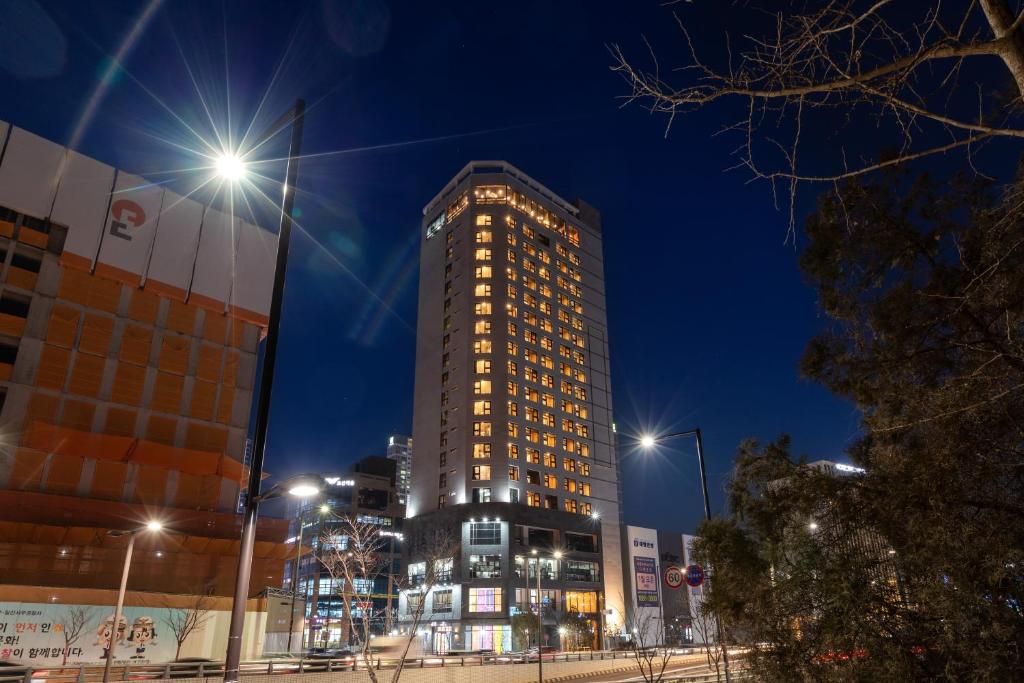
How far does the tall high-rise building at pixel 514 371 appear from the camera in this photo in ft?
304

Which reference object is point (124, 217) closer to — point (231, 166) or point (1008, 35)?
point (231, 166)

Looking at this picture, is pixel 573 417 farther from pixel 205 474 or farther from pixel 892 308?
pixel 892 308

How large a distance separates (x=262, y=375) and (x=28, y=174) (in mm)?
57361

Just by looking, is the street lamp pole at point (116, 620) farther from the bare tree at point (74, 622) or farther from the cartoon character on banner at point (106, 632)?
the bare tree at point (74, 622)

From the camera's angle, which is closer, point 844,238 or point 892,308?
point 892,308

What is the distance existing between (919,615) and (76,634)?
A: 4593cm

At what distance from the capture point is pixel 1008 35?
447cm

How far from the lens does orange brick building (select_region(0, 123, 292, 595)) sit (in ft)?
145

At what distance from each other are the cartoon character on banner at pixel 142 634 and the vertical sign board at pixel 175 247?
92.0ft

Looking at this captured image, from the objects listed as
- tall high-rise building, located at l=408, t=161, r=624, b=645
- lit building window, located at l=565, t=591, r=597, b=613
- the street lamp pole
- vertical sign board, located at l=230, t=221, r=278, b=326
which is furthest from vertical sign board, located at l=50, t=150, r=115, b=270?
lit building window, located at l=565, t=591, r=597, b=613

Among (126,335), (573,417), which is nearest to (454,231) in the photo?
(573,417)

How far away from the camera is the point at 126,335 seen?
5356 cm

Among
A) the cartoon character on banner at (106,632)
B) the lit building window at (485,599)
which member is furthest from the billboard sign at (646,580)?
the cartoon character on banner at (106,632)

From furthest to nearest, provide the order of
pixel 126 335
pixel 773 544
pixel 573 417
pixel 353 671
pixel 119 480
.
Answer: pixel 573 417
pixel 126 335
pixel 119 480
pixel 353 671
pixel 773 544
